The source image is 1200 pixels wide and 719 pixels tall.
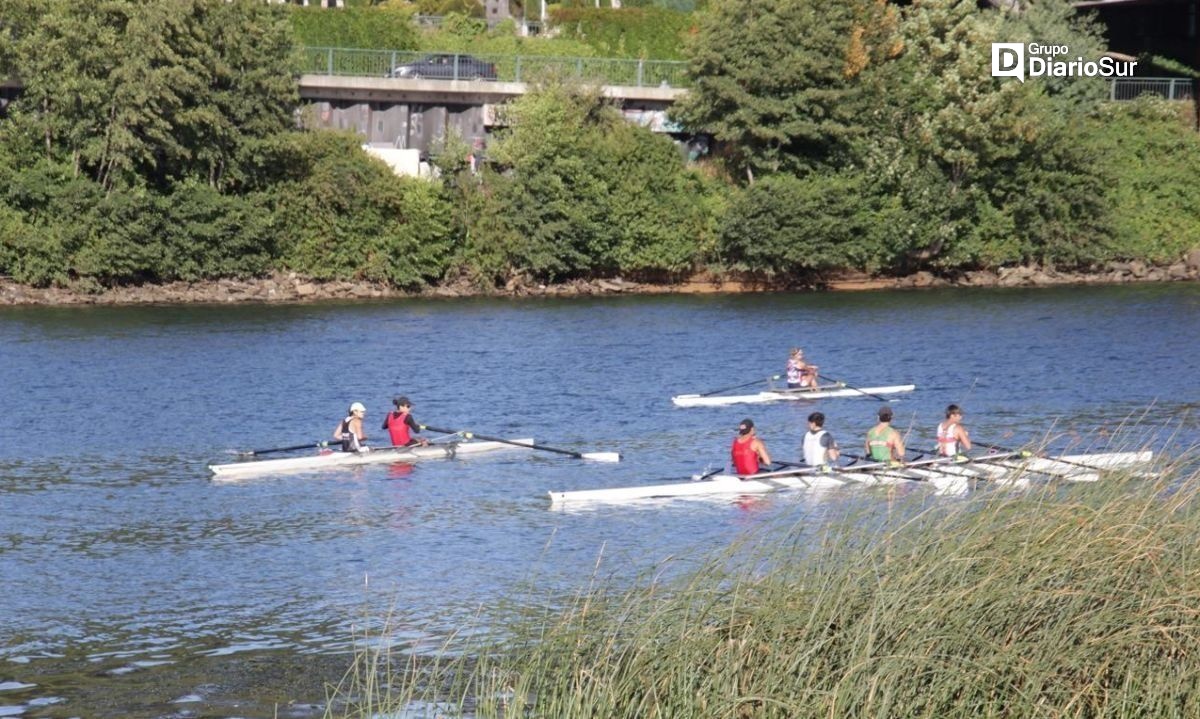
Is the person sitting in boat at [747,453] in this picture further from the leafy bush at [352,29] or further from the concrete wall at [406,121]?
the leafy bush at [352,29]

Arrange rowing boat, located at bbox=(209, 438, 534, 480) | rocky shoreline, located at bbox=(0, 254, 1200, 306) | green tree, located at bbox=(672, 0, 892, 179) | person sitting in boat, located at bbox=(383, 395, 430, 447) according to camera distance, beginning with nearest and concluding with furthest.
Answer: rowing boat, located at bbox=(209, 438, 534, 480)
person sitting in boat, located at bbox=(383, 395, 430, 447)
rocky shoreline, located at bbox=(0, 254, 1200, 306)
green tree, located at bbox=(672, 0, 892, 179)

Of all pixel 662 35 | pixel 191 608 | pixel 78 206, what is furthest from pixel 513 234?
pixel 191 608

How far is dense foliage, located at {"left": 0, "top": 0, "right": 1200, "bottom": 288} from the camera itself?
5534 centimetres

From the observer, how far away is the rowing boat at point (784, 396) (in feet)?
120

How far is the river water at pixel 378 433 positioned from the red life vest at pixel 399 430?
56 cm

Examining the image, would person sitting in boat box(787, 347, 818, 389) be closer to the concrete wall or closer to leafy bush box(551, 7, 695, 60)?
the concrete wall

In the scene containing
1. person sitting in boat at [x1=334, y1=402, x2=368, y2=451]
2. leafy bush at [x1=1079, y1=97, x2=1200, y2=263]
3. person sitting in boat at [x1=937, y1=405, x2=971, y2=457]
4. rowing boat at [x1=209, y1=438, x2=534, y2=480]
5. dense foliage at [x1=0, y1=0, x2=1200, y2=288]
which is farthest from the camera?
leafy bush at [x1=1079, y1=97, x2=1200, y2=263]

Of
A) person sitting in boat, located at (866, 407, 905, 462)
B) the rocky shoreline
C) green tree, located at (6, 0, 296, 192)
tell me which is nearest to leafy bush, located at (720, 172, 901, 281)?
the rocky shoreline

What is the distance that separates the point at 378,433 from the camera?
3334 centimetres

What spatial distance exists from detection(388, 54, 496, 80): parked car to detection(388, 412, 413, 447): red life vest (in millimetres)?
36965

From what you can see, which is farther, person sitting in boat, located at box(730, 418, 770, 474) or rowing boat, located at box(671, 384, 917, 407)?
rowing boat, located at box(671, 384, 917, 407)

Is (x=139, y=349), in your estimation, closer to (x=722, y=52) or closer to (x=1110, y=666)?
(x=722, y=52)

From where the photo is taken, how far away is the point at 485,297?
200ft

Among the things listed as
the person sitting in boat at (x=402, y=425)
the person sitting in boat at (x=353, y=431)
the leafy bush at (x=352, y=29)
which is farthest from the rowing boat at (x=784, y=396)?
the leafy bush at (x=352, y=29)
